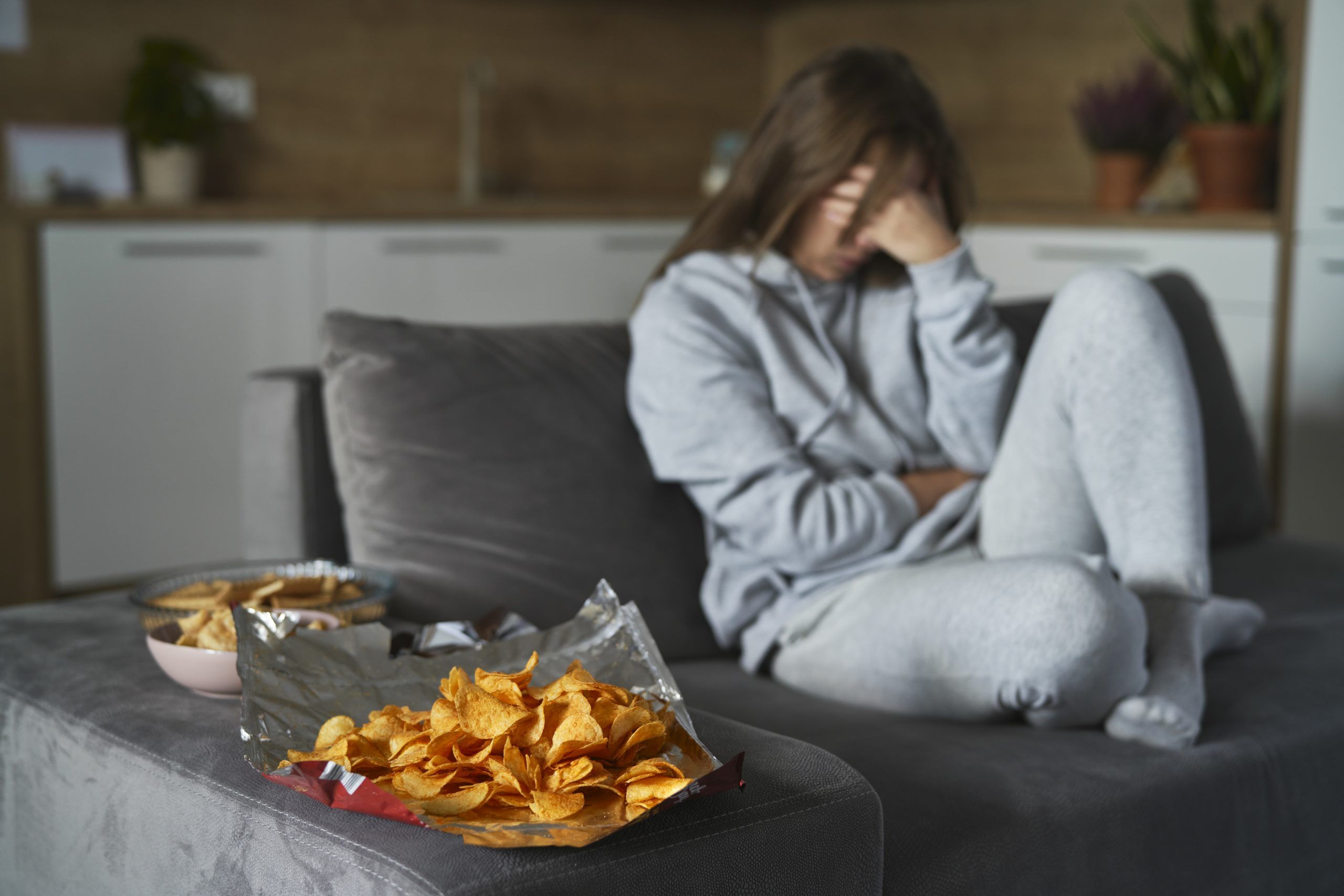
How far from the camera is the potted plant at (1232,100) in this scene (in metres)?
3.14

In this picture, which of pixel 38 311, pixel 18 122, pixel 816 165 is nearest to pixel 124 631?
pixel 816 165

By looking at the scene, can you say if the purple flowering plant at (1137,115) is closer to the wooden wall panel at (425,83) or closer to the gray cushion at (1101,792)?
the wooden wall panel at (425,83)

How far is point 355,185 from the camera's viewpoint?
3.88 metres

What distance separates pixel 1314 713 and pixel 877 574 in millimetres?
462

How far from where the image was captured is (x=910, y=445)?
169cm

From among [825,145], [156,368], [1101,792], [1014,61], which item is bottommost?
[1101,792]

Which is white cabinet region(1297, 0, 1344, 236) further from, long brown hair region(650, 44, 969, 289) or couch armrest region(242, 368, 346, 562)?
couch armrest region(242, 368, 346, 562)

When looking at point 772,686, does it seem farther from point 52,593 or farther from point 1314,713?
point 52,593

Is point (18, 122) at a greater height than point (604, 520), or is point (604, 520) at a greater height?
point (18, 122)

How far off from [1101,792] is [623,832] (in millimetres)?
533

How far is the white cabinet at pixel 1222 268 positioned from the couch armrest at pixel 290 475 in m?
1.93

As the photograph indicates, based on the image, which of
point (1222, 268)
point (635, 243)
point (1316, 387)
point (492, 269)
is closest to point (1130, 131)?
point (1222, 268)

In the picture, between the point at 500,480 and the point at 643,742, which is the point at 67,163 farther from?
the point at 643,742

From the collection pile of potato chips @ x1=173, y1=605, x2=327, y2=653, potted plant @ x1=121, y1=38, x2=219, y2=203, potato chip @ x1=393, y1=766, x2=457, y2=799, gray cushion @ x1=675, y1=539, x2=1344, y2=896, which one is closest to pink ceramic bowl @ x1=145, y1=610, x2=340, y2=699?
pile of potato chips @ x1=173, y1=605, x2=327, y2=653
